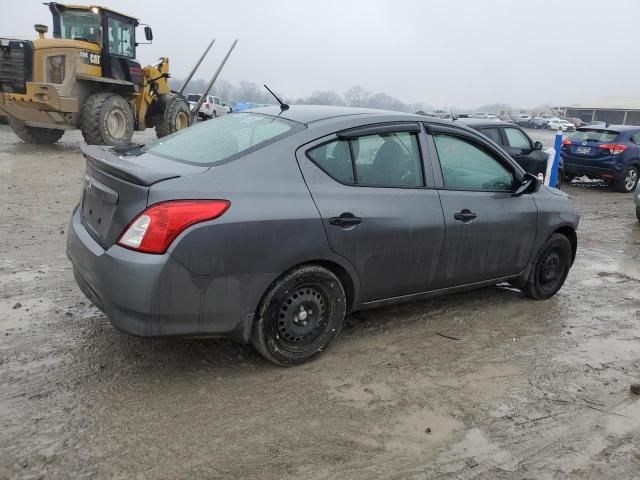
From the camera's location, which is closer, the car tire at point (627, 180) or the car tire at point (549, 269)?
the car tire at point (549, 269)

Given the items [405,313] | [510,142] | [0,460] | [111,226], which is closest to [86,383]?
[0,460]

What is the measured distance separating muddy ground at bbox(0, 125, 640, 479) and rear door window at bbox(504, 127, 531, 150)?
6.07m

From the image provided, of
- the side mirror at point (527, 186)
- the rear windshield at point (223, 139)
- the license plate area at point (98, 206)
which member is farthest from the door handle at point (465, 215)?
the license plate area at point (98, 206)

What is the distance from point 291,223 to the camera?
10.6 ft

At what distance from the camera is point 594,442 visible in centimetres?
295

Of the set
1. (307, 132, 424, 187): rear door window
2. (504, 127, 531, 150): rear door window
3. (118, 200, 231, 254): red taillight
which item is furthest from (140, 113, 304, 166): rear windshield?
(504, 127, 531, 150): rear door window

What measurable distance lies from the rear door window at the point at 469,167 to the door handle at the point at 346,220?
97 cm

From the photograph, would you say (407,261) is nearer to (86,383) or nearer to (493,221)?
(493,221)

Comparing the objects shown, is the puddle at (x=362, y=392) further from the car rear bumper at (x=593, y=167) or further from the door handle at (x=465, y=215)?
the car rear bumper at (x=593, y=167)

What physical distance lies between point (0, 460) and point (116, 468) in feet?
1.76

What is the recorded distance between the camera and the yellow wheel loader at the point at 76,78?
11984 millimetres

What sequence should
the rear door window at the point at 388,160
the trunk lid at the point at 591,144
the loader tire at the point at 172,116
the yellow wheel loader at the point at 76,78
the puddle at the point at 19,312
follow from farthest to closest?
the loader tire at the point at 172,116 → the trunk lid at the point at 591,144 → the yellow wheel loader at the point at 76,78 → the puddle at the point at 19,312 → the rear door window at the point at 388,160

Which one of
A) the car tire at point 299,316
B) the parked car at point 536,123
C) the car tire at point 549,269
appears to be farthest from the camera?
the parked car at point 536,123

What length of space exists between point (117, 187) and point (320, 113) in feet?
4.96
